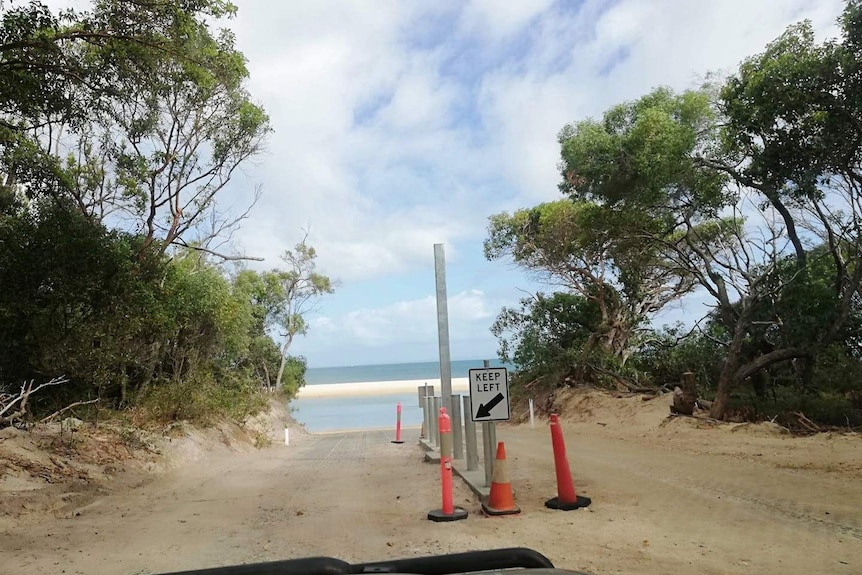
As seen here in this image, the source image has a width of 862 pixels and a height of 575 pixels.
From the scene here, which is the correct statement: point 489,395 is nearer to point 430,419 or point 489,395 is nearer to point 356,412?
point 430,419

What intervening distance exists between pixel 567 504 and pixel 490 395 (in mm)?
1550

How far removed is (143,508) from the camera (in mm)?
9344

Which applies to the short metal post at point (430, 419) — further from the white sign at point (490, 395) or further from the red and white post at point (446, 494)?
the red and white post at point (446, 494)

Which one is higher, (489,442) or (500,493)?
(489,442)

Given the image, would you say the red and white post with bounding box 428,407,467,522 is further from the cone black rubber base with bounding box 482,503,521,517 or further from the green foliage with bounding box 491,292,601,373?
the green foliage with bounding box 491,292,601,373

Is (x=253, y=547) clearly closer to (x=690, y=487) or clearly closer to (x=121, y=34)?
(x=690, y=487)

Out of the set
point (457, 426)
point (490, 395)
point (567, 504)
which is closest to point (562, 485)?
point (567, 504)

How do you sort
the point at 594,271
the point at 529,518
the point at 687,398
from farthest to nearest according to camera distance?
1. the point at 594,271
2. the point at 687,398
3. the point at 529,518

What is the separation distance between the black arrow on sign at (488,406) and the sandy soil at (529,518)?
1174 millimetres

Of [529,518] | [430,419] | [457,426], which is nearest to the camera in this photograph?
[529,518]

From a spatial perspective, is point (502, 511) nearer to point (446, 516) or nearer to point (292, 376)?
point (446, 516)

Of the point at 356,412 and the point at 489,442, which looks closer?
the point at 489,442

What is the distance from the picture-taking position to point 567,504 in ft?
24.9

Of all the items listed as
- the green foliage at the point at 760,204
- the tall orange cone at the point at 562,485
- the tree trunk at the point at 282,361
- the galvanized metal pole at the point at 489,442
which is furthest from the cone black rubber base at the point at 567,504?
the tree trunk at the point at 282,361
